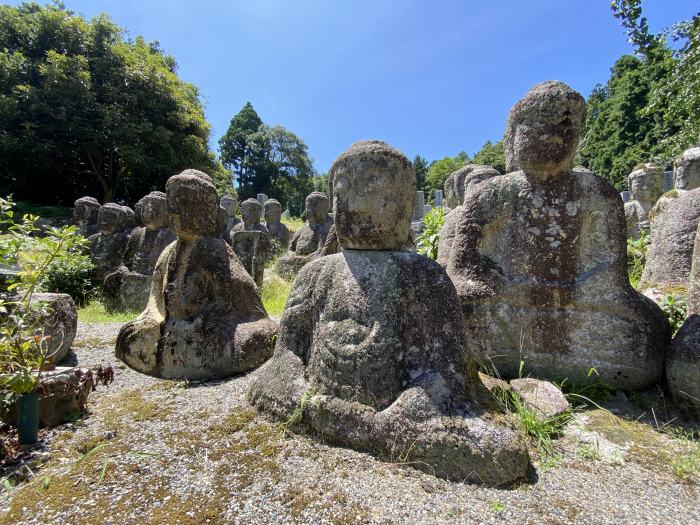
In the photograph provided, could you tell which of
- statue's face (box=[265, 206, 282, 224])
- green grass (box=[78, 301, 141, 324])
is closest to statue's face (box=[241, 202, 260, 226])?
statue's face (box=[265, 206, 282, 224])

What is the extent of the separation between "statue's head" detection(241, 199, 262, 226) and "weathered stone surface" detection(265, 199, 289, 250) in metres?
1.43

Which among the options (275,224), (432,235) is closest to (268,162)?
(275,224)

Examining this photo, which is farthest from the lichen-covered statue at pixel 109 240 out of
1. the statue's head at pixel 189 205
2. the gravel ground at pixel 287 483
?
the gravel ground at pixel 287 483

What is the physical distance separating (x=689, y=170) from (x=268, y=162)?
42.0 metres

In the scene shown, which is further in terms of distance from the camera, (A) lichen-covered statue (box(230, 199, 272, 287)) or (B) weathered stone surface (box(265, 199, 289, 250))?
(B) weathered stone surface (box(265, 199, 289, 250))

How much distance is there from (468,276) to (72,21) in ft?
84.0

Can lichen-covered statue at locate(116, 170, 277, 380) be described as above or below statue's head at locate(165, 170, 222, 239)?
below

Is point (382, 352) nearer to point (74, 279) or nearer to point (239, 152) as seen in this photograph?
point (74, 279)

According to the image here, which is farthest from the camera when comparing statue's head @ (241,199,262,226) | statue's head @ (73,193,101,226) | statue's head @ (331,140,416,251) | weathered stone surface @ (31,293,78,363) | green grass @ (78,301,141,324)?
statue's head @ (241,199,262,226)

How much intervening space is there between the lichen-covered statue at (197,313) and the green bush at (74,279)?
21.0ft

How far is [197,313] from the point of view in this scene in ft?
13.1

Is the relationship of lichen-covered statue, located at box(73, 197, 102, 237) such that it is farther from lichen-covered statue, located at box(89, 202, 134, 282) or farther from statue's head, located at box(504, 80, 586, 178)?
statue's head, located at box(504, 80, 586, 178)

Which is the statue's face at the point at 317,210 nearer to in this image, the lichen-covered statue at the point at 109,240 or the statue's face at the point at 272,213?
the statue's face at the point at 272,213

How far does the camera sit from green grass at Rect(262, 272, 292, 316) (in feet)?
26.2
